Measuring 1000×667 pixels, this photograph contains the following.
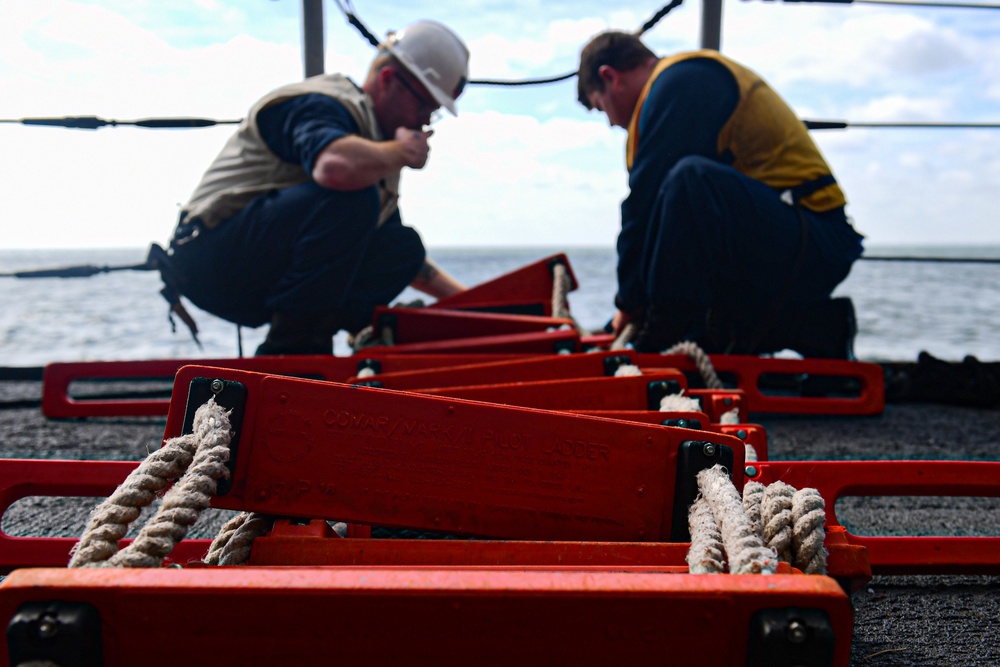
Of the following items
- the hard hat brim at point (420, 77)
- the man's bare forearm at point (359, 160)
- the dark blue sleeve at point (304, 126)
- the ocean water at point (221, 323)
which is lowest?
the ocean water at point (221, 323)

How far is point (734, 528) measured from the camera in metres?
0.58

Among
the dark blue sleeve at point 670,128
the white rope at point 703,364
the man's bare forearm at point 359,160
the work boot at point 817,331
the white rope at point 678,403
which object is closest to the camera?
the white rope at point 678,403

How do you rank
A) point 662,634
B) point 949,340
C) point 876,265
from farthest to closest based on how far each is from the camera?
point 876,265
point 949,340
point 662,634

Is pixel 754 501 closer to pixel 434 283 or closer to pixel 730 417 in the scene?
pixel 730 417

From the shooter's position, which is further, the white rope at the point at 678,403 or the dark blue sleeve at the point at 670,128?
the dark blue sleeve at the point at 670,128

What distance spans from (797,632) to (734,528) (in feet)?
0.39

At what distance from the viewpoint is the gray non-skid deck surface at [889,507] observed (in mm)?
822

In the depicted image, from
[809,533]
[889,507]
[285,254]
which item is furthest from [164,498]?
[285,254]

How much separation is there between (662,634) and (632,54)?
2.26 metres

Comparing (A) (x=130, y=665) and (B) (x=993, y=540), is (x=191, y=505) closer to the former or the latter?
(A) (x=130, y=665)

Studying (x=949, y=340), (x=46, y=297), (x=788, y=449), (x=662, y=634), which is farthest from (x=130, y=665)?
Result: (x=46, y=297)

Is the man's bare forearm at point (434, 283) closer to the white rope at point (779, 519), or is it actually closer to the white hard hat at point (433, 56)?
the white hard hat at point (433, 56)

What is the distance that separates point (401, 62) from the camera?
7.92 ft

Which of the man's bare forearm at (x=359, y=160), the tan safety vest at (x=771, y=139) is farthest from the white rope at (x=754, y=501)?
the tan safety vest at (x=771, y=139)
